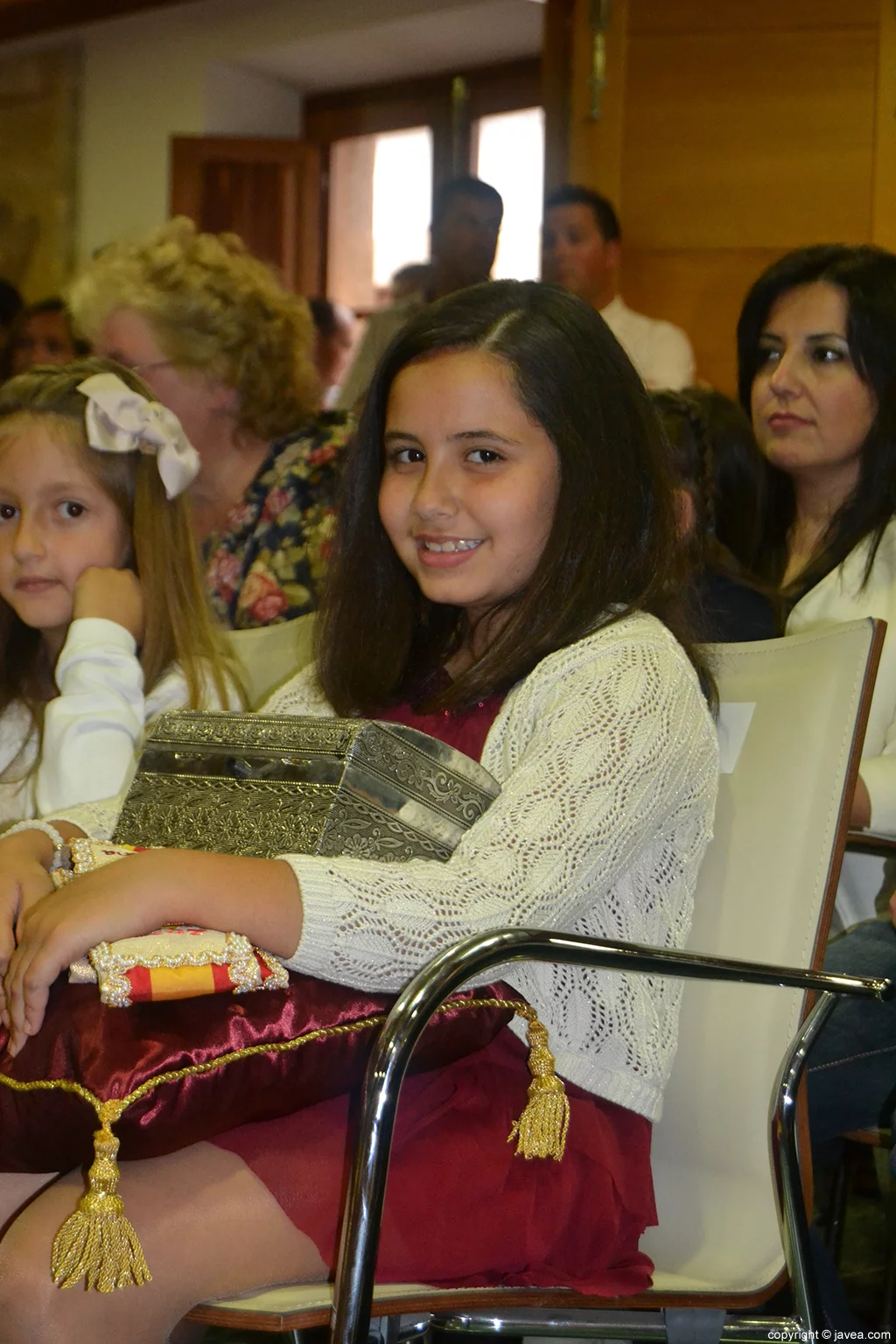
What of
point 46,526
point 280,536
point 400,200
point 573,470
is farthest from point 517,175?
point 573,470

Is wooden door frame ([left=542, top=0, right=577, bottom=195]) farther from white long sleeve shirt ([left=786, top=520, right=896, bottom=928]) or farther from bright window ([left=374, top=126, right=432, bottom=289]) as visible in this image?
white long sleeve shirt ([left=786, top=520, right=896, bottom=928])

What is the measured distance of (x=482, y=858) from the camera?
1.24m

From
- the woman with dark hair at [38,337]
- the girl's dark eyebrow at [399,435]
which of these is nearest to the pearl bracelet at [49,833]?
the girl's dark eyebrow at [399,435]

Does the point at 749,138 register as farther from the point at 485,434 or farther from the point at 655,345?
the point at 485,434

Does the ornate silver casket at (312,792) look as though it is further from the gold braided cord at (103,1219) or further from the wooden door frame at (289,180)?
the wooden door frame at (289,180)

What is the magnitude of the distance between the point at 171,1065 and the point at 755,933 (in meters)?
0.63

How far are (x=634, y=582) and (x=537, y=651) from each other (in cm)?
14

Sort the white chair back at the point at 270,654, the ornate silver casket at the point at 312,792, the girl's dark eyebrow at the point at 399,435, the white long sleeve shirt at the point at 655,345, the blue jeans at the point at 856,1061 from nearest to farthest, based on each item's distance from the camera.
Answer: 1. the ornate silver casket at the point at 312,792
2. the girl's dark eyebrow at the point at 399,435
3. the blue jeans at the point at 856,1061
4. the white chair back at the point at 270,654
5. the white long sleeve shirt at the point at 655,345

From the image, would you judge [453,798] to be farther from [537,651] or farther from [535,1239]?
[535,1239]

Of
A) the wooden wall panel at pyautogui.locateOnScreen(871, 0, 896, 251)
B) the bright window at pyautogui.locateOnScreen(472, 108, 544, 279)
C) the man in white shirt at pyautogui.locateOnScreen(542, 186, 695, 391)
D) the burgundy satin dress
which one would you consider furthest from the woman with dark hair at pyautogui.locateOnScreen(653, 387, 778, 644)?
the bright window at pyautogui.locateOnScreen(472, 108, 544, 279)

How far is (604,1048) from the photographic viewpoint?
135cm

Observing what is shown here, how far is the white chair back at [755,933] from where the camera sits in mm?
1416

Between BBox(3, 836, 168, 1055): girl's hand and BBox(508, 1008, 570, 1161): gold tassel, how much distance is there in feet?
1.07

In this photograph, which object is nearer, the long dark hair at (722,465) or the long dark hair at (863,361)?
the long dark hair at (863,361)
